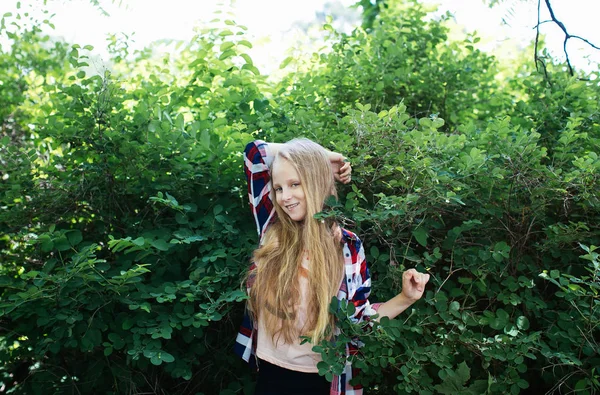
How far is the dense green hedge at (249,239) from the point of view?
237 cm

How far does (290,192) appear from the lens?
7.95ft

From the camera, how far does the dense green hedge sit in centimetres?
237

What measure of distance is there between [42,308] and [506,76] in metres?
3.60

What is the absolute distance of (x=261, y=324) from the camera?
8.00 feet

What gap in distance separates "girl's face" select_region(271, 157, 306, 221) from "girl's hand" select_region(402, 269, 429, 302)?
1.55 feet

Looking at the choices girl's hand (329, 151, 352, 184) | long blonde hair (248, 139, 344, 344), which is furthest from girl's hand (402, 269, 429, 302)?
girl's hand (329, 151, 352, 184)

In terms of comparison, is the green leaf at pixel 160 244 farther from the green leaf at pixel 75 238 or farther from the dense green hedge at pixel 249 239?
the green leaf at pixel 75 238

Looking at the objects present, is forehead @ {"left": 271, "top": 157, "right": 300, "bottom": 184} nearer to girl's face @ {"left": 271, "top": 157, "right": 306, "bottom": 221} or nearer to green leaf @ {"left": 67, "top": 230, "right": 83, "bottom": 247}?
girl's face @ {"left": 271, "top": 157, "right": 306, "bottom": 221}

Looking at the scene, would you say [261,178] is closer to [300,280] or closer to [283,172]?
[283,172]

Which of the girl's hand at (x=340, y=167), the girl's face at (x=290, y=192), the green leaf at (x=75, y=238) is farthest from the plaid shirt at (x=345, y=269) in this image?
the green leaf at (x=75, y=238)

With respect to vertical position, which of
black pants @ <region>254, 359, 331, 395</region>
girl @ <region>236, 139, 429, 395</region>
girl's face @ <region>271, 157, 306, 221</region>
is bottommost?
black pants @ <region>254, 359, 331, 395</region>

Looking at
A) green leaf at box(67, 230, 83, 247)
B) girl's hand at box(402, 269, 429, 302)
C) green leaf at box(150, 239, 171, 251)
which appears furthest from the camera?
green leaf at box(67, 230, 83, 247)

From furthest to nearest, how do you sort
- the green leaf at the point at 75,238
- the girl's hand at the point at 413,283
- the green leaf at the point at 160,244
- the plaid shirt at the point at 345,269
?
1. the green leaf at the point at 75,238
2. the green leaf at the point at 160,244
3. the plaid shirt at the point at 345,269
4. the girl's hand at the point at 413,283

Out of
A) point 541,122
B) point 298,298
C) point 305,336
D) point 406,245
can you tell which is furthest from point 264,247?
point 541,122
